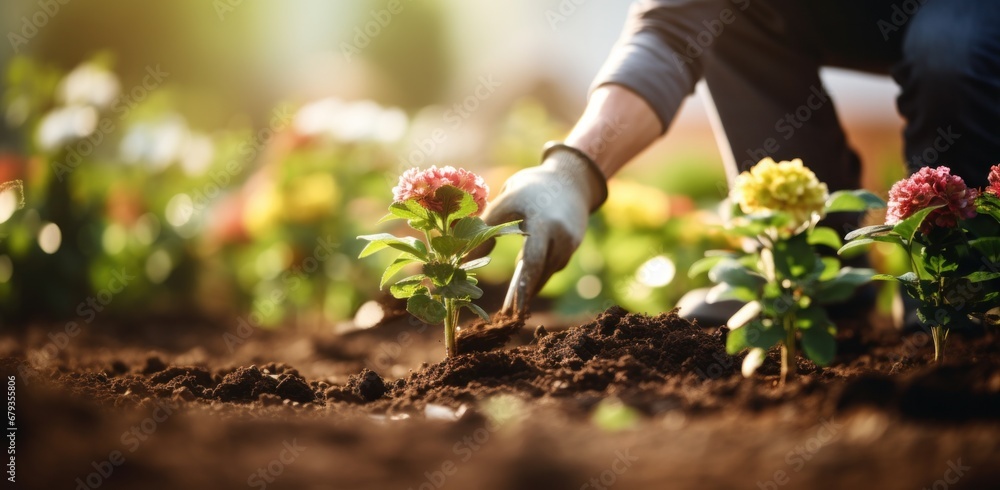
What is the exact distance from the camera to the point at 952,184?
1513mm

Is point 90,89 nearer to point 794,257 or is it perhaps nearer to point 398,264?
point 398,264

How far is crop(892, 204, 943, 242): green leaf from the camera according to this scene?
4.75ft

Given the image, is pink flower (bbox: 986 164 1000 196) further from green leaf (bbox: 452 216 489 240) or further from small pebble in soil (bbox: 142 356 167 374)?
small pebble in soil (bbox: 142 356 167 374)

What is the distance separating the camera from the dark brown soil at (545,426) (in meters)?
1.00

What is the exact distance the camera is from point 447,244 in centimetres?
166

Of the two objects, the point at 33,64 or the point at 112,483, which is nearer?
the point at 112,483

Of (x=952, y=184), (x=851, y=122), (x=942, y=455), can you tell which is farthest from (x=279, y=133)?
(x=851, y=122)

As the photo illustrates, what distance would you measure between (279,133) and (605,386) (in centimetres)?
298

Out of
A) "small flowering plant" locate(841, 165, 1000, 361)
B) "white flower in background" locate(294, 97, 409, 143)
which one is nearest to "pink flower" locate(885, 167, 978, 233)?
"small flowering plant" locate(841, 165, 1000, 361)

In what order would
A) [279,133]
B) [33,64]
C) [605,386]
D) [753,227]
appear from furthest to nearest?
[279,133] < [33,64] < [605,386] < [753,227]

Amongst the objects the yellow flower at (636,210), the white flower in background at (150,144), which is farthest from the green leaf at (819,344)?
the white flower in background at (150,144)

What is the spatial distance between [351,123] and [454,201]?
2.17 metres

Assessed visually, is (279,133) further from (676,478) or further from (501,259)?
(676,478)

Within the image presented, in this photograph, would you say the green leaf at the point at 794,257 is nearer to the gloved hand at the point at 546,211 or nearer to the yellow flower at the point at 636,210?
the gloved hand at the point at 546,211
